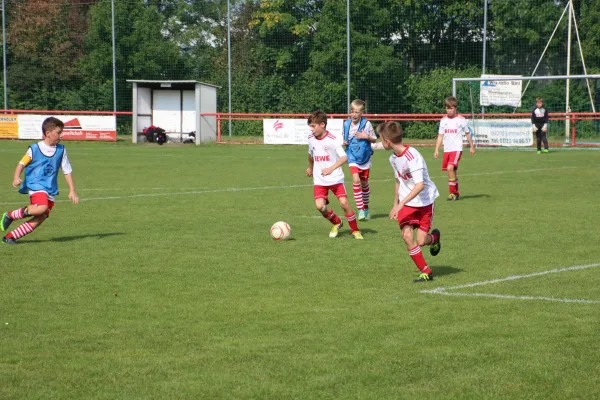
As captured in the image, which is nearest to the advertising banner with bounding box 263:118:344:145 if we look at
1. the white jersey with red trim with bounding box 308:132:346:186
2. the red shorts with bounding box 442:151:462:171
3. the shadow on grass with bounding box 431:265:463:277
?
the red shorts with bounding box 442:151:462:171

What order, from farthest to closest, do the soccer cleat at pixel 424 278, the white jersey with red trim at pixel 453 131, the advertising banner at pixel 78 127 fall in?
1. the advertising banner at pixel 78 127
2. the white jersey with red trim at pixel 453 131
3. the soccer cleat at pixel 424 278

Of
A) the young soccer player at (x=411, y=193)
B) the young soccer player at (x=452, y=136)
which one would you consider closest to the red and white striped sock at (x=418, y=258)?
the young soccer player at (x=411, y=193)

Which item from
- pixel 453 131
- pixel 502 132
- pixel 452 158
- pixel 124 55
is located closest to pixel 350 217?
pixel 452 158

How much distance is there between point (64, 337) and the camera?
21.3 ft

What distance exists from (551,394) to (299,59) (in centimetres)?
4489

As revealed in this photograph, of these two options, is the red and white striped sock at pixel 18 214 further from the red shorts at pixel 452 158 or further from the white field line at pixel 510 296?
the red shorts at pixel 452 158

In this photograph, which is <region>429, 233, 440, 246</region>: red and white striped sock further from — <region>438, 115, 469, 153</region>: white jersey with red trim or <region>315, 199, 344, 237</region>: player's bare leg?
<region>438, 115, 469, 153</region>: white jersey with red trim

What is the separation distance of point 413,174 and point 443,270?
1.24 meters

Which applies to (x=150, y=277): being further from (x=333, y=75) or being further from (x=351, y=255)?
(x=333, y=75)

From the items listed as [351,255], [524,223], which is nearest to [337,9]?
[524,223]

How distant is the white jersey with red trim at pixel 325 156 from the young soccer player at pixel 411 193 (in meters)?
2.95

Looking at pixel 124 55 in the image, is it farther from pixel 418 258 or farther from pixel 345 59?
pixel 418 258

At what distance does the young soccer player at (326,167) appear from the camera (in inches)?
464

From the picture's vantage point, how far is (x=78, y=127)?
43031mm
